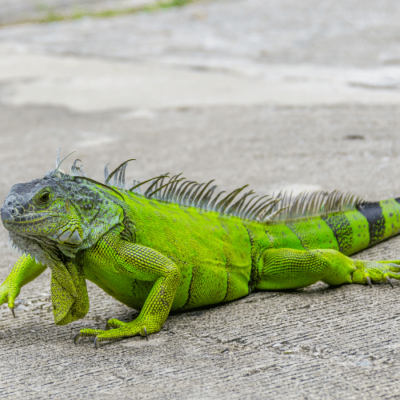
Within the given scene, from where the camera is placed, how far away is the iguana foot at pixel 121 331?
304 centimetres

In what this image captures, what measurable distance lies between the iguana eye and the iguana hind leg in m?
1.44

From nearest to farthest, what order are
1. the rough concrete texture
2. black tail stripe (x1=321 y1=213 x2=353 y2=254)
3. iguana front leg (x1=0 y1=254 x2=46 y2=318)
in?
1. the rough concrete texture
2. iguana front leg (x1=0 y1=254 x2=46 y2=318)
3. black tail stripe (x1=321 y1=213 x2=353 y2=254)

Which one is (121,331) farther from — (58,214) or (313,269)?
(313,269)

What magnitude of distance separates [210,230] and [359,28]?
11877mm

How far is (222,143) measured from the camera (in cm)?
771

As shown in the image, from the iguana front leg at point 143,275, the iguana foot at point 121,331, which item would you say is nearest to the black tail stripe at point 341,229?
the iguana front leg at point 143,275

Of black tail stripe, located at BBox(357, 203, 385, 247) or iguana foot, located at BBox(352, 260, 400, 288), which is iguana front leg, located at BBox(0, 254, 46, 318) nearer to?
iguana foot, located at BBox(352, 260, 400, 288)

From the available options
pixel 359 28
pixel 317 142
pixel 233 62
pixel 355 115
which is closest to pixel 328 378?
pixel 317 142

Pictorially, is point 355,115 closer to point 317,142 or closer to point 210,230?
point 317,142

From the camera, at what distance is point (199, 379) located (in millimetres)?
2688

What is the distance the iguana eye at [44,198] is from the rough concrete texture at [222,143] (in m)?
0.86

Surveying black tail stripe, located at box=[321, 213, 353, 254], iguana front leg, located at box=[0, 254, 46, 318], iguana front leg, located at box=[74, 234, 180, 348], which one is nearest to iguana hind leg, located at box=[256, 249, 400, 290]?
black tail stripe, located at box=[321, 213, 353, 254]

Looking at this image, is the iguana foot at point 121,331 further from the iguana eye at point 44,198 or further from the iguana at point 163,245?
the iguana eye at point 44,198

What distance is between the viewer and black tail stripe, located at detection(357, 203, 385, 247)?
4051mm
